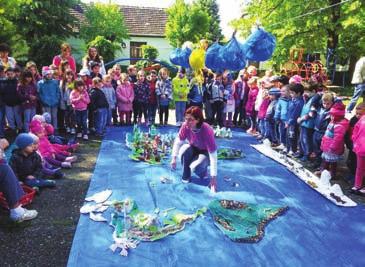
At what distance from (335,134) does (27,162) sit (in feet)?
15.3

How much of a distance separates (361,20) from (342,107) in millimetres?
9433

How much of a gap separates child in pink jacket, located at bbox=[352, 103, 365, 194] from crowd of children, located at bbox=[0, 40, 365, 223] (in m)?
0.01

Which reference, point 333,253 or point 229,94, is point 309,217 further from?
point 229,94

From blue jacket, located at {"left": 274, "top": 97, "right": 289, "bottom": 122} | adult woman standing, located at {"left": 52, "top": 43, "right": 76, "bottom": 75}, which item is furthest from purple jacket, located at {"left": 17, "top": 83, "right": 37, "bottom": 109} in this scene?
blue jacket, located at {"left": 274, "top": 97, "right": 289, "bottom": 122}

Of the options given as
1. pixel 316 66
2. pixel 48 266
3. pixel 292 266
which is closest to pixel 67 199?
pixel 48 266

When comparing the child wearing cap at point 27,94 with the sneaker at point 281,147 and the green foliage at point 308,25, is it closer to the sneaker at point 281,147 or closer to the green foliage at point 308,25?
the sneaker at point 281,147

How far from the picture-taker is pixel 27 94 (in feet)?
25.6

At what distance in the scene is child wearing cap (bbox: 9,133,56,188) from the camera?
484 centimetres

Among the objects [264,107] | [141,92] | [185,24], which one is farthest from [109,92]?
[185,24]

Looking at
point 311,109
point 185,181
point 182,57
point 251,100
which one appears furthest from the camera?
point 182,57

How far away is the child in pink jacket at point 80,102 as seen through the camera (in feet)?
26.6

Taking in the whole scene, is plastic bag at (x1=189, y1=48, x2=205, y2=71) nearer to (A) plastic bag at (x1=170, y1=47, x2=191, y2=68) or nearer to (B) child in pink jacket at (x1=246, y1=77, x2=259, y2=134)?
(A) plastic bag at (x1=170, y1=47, x2=191, y2=68)

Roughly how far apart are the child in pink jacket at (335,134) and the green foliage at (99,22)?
1997cm

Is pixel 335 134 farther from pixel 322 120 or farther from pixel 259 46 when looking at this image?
pixel 259 46
